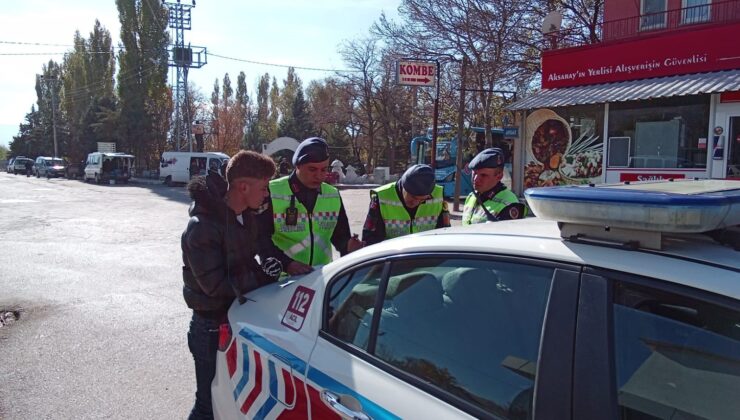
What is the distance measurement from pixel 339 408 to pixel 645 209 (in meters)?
1.13

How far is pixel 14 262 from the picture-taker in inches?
344

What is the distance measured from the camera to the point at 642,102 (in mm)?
12164

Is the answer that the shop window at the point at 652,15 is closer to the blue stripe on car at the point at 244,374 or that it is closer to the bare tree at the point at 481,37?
the bare tree at the point at 481,37

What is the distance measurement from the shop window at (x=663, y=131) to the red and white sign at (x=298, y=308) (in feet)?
38.7

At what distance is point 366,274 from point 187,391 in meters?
2.53

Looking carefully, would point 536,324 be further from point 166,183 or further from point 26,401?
point 166,183

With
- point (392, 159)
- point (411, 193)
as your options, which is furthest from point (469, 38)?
A: point (392, 159)

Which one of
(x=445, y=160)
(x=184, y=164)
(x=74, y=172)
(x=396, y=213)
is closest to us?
(x=396, y=213)

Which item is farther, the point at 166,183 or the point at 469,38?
the point at 166,183

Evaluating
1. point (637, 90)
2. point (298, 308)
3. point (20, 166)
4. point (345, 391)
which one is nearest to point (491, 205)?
point (298, 308)

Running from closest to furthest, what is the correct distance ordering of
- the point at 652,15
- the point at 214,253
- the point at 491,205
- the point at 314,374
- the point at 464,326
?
the point at 464,326 → the point at 314,374 → the point at 214,253 → the point at 491,205 → the point at 652,15

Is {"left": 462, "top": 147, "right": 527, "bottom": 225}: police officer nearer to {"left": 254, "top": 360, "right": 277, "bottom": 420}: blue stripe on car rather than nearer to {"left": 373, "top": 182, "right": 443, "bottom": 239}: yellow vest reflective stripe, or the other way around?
{"left": 373, "top": 182, "right": 443, "bottom": 239}: yellow vest reflective stripe

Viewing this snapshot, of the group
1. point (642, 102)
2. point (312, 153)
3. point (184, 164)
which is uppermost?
point (642, 102)

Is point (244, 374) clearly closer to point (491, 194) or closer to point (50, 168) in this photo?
point (491, 194)
